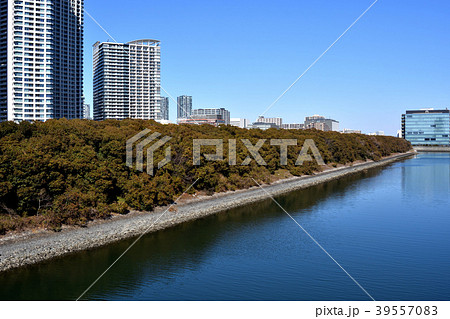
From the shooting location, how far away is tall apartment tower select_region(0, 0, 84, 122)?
53.3 metres

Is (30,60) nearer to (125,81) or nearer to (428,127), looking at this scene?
(125,81)

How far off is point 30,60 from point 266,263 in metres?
51.7

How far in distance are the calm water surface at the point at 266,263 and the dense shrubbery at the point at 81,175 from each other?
298 centimetres

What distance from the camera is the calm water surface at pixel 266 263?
11820 millimetres

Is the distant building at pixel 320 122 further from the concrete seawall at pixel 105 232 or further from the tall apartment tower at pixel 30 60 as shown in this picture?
the concrete seawall at pixel 105 232

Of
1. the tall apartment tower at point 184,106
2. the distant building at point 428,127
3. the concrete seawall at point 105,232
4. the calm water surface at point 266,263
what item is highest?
the tall apartment tower at point 184,106

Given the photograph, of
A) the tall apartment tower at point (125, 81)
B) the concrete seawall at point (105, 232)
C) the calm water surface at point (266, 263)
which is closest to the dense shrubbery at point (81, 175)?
the concrete seawall at point (105, 232)

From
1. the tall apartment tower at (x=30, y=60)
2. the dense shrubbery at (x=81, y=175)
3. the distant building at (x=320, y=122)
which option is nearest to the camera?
the dense shrubbery at (x=81, y=175)

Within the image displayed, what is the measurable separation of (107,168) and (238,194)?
10689 mm

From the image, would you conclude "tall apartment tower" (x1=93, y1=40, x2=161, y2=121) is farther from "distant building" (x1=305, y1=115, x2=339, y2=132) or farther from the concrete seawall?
"distant building" (x1=305, y1=115, x2=339, y2=132)

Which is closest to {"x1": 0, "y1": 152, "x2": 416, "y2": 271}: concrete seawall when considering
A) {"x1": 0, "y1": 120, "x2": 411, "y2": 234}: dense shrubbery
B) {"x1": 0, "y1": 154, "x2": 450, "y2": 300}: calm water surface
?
{"x1": 0, "y1": 154, "x2": 450, "y2": 300}: calm water surface

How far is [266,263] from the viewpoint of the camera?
559 inches

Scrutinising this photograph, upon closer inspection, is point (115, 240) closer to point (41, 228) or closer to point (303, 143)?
point (41, 228)

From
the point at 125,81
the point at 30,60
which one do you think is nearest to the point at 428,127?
the point at 125,81
